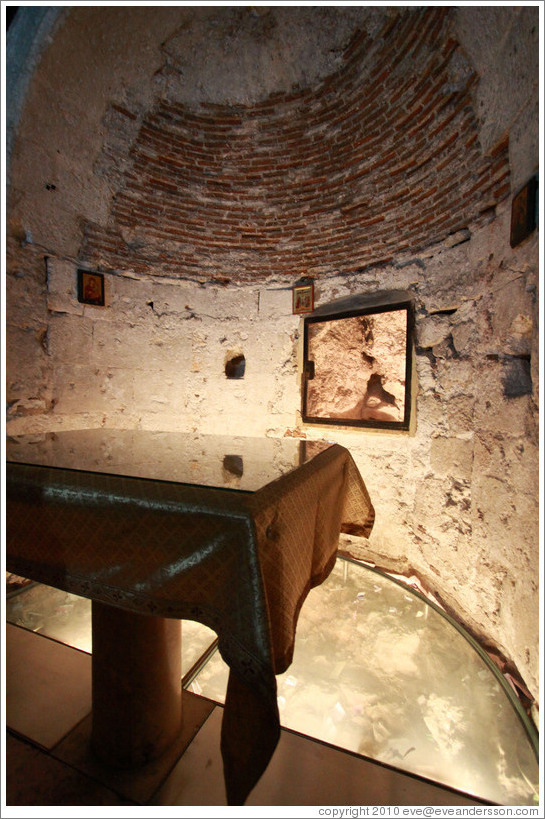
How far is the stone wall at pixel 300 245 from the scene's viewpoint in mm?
1990

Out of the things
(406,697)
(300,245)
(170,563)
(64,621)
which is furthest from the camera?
(300,245)

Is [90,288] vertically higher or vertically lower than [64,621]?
higher

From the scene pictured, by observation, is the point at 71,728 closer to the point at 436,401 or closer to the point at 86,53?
the point at 436,401

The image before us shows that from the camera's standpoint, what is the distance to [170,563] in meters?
0.94

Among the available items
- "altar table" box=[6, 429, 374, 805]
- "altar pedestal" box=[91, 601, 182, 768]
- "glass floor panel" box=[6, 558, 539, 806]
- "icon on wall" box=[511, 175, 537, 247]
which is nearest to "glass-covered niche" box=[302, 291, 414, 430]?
"icon on wall" box=[511, 175, 537, 247]

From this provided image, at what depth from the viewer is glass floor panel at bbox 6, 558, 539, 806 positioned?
1.36 metres

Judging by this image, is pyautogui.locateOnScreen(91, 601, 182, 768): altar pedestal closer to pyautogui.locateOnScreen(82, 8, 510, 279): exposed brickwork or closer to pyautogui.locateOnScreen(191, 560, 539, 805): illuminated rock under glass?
pyautogui.locateOnScreen(191, 560, 539, 805): illuminated rock under glass

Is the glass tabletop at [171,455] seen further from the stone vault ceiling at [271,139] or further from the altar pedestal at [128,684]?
the stone vault ceiling at [271,139]

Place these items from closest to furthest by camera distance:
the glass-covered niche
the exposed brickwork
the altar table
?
the altar table < the exposed brickwork < the glass-covered niche

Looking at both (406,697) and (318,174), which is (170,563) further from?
(318,174)

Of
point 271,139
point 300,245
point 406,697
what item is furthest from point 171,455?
point 271,139

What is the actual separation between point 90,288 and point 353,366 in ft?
9.40

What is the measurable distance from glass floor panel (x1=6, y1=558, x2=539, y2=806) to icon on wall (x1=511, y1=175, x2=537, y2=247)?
7.32 feet

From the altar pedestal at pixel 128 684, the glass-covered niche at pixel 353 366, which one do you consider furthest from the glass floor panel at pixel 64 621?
the glass-covered niche at pixel 353 366
